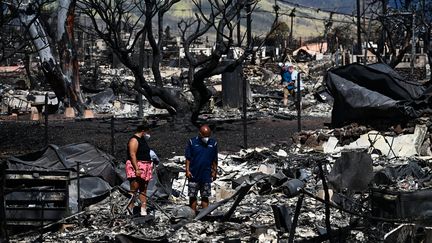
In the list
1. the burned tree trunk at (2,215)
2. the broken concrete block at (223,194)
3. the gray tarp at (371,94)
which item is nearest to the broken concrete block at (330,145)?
the gray tarp at (371,94)

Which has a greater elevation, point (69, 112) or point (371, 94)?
point (371, 94)

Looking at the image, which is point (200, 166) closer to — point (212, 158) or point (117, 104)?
point (212, 158)

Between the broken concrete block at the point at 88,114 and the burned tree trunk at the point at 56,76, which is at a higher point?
the burned tree trunk at the point at 56,76

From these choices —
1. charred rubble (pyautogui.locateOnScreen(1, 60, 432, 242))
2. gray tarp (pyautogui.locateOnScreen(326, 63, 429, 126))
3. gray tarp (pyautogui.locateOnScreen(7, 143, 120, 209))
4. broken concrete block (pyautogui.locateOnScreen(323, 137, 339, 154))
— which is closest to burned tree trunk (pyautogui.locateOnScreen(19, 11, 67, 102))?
gray tarp (pyautogui.locateOnScreen(326, 63, 429, 126))

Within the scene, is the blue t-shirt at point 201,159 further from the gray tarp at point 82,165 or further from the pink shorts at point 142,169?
the gray tarp at point 82,165

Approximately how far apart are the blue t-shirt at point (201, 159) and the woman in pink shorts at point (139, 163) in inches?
23.5

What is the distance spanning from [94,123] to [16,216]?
1275 cm

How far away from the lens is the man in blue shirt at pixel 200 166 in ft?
35.2

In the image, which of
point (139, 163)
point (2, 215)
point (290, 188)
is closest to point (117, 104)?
point (290, 188)

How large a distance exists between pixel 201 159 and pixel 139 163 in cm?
87

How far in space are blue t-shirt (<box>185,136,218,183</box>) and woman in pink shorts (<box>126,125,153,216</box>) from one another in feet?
1.96

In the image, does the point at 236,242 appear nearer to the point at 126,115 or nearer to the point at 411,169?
the point at 411,169

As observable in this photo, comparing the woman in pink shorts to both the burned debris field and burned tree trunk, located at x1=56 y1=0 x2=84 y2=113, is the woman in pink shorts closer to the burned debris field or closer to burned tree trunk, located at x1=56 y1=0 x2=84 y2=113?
A: the burned debris field

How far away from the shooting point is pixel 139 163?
34.6 ft
